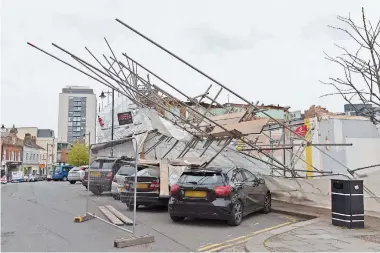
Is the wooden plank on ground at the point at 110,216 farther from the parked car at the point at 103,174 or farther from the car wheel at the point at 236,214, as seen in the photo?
the car wheel at the point at 236,214

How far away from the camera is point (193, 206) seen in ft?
30.8

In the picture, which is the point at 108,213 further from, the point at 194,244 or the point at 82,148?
the point at 82,148

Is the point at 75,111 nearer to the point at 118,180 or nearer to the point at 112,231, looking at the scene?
the point at 118,180

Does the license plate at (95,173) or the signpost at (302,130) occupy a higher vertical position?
the signpost at (302,130)

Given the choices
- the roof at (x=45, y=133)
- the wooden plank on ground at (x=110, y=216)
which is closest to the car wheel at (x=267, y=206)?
the wooden plank on ground at (x=110, y=216)

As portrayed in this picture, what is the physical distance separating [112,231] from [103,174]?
5.00 metres

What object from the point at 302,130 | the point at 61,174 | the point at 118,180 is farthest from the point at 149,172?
the point at 61,174

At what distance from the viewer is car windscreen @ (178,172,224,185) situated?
9.56 metres

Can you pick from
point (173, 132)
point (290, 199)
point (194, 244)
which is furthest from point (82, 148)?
point (194, 244)

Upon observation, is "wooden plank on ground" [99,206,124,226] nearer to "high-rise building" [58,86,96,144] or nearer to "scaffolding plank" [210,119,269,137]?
"scaffolding plank" [210,119,269,137]

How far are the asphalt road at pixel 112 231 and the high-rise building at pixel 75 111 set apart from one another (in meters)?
104

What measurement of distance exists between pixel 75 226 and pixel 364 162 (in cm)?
1412

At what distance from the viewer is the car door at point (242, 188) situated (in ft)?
32.7

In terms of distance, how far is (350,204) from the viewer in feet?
29.6
